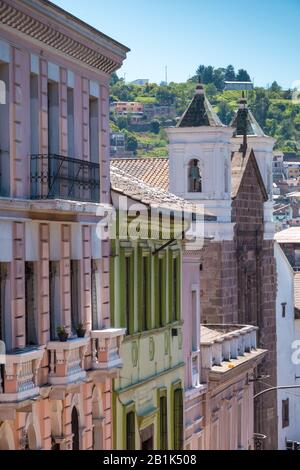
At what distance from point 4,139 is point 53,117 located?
2153 millimetres

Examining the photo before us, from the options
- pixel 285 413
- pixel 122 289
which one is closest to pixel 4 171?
pixel 122 289

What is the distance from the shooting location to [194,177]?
54.4m

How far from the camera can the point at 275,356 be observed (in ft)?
209

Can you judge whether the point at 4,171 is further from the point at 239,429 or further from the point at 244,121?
the point at 244,121

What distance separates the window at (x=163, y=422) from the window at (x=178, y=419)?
3.05 ft

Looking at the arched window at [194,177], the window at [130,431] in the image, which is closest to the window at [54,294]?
the window at [130,431]

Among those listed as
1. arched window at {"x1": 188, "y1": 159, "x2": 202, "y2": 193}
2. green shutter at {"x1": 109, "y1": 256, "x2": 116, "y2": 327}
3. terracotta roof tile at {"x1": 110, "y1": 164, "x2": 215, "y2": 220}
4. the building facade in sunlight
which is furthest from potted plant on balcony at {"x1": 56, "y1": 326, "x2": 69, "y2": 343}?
arched window at {"x1": 188, "y1": 159, "x2": 202, "y2": 193}

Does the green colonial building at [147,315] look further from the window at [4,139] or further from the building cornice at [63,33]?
the window at [4,139]

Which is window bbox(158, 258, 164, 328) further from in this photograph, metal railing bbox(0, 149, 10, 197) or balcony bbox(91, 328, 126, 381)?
metal railing bbox(0, 149, 10, 197)

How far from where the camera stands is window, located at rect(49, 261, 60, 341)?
25.6 meters

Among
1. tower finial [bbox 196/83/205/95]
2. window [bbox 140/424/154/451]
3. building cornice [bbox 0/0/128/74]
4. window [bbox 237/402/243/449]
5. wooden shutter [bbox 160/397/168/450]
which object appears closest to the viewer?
building cornice [bbox 0/0/128/74]

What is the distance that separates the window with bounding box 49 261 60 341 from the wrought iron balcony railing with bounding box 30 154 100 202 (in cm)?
102
